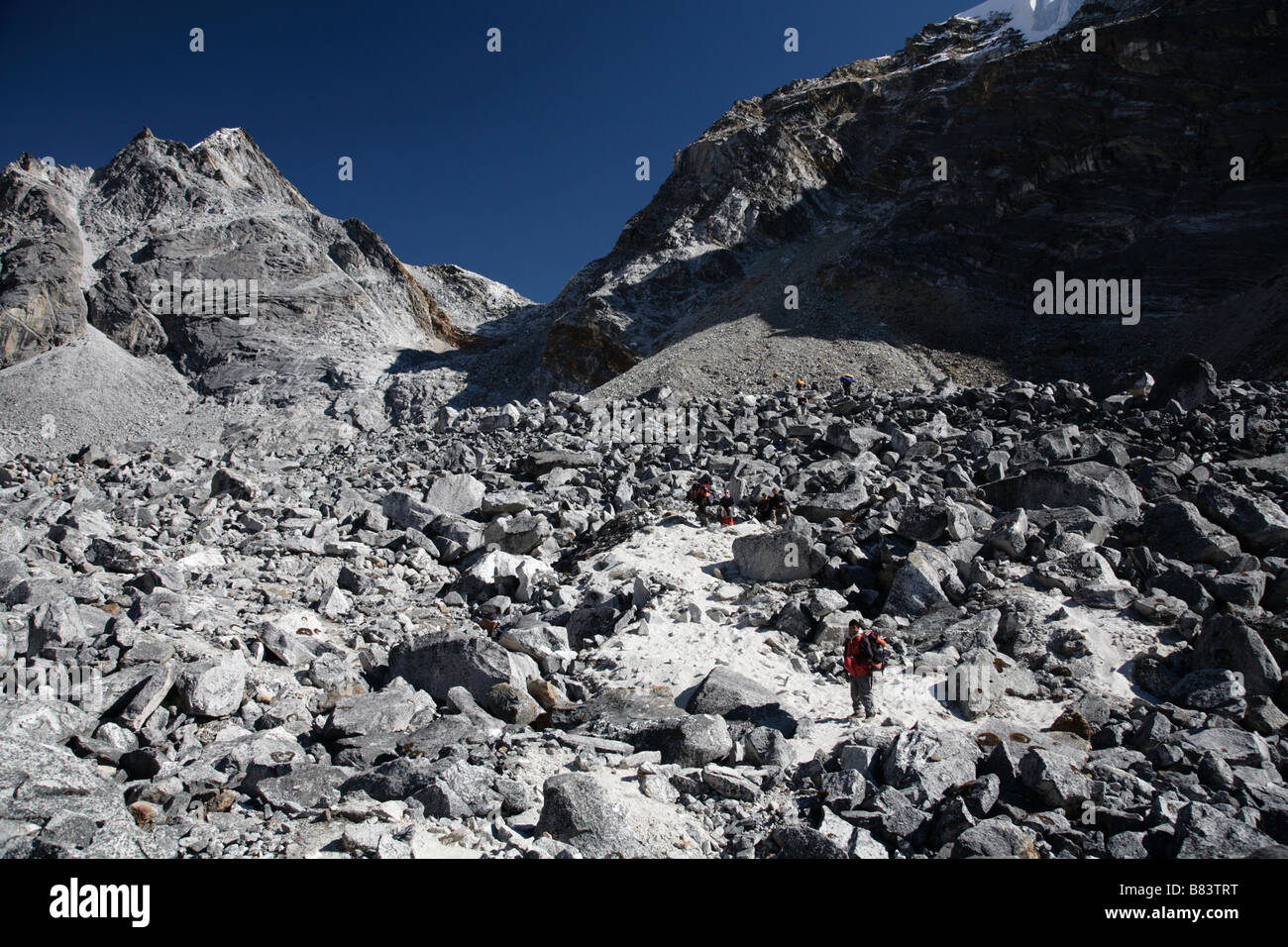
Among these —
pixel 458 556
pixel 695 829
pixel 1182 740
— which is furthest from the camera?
pixel 458 556

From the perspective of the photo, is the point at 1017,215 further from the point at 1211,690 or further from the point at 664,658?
the point at 664,658

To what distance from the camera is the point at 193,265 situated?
→ 1747 inches

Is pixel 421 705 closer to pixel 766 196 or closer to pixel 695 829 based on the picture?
pixel 695 829

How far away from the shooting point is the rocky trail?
4457 millimetres

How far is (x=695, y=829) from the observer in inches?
183

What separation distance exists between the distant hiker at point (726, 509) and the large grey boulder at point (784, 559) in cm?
159

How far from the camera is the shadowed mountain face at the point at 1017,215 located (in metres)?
31.1

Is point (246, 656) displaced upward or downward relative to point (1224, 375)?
downward

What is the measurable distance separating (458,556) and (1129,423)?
45.3ft

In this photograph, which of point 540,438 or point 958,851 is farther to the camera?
point 540,438

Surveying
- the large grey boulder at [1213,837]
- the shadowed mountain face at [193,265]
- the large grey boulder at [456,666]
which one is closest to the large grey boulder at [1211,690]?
the large grey boulder at [1213,837]

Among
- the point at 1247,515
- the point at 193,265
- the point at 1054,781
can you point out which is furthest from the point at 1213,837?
the point at 193,265
